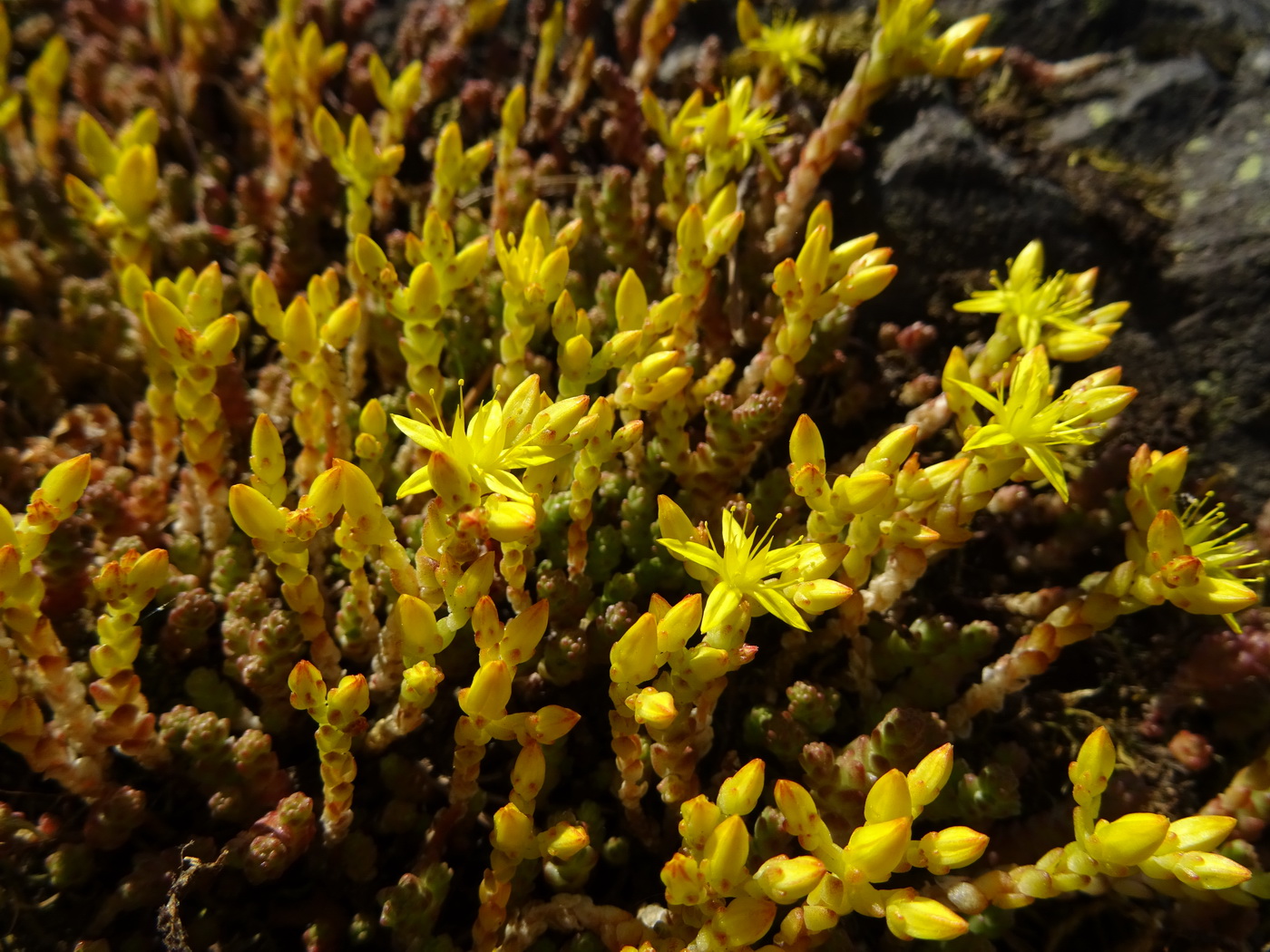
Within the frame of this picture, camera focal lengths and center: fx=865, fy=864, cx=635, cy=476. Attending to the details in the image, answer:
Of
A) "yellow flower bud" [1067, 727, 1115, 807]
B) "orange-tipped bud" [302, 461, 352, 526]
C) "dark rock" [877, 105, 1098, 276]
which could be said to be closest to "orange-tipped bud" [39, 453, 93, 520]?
"orange-tipped bud" [302, 461, 352, 526]

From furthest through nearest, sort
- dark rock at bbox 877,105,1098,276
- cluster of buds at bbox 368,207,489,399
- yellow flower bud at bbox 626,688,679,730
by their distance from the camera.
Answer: dark rock at bbox 877,105,1098,276 → cluster of buds at bbox 368,207,489,399 → yellow flower bud at bbox 626,688,679,730

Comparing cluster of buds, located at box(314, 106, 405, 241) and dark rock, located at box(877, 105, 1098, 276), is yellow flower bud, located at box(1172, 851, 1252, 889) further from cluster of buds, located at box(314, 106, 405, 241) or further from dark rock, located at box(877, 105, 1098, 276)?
cluster of buds, located at box(314, 106, 405, 241)

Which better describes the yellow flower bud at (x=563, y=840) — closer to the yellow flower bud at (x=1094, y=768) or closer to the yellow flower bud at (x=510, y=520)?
the yellow flower bud at (x=510, y=520)

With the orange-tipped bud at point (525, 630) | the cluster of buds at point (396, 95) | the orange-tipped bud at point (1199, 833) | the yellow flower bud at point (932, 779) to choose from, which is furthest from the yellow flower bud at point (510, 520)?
the cluster of buds at point (396, 95)

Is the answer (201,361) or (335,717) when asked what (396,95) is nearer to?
(201,361)

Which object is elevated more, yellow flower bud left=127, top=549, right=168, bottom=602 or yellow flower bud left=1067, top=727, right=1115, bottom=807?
yellow flower bud left=127, top=549, right=168, bottom=602

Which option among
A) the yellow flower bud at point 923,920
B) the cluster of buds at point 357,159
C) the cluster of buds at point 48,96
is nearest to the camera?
the yellow flower bud at point 923,920

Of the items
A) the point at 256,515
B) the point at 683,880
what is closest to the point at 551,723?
the point at 683,880
